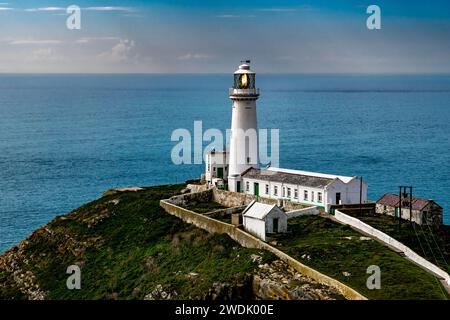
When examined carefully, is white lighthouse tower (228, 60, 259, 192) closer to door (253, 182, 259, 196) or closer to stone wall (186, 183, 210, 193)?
door (253, 182, 259, 196)

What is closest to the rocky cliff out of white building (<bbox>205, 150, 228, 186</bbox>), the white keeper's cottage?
white building (<bbox>205, 150, 228, 186</bbox>)

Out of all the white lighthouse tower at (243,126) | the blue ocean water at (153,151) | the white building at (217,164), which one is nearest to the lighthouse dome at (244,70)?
the white lighthouse tower at (243,126)

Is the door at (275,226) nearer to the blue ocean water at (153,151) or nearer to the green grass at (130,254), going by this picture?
the green grass at (130,254)

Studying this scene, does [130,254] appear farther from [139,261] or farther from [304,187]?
[304,187]
